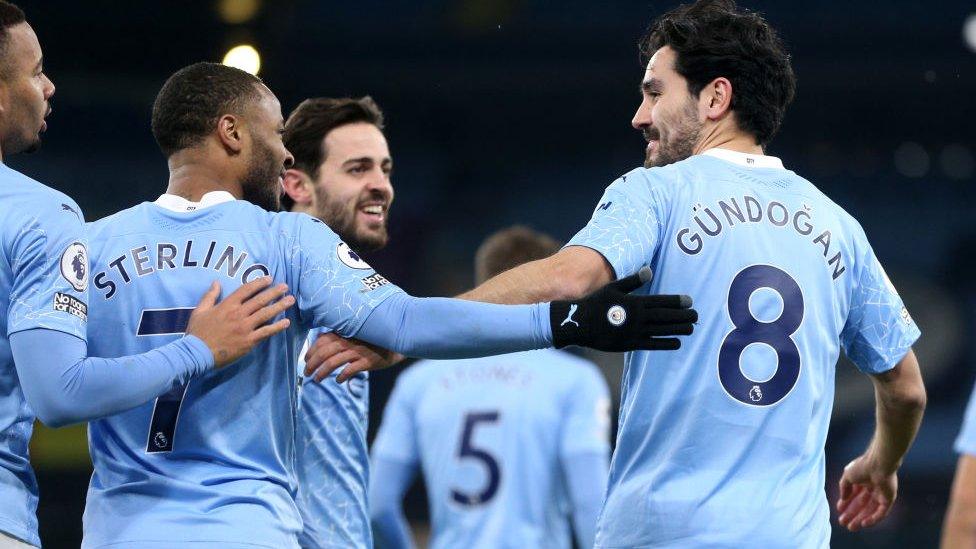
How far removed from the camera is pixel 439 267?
1452cm

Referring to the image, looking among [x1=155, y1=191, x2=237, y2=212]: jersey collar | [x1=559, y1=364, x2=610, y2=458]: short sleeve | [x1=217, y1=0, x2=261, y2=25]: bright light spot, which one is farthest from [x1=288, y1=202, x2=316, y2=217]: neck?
[x1=217, y1=0, x2=261, y2=25]: bright light spot

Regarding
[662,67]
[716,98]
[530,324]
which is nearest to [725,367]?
[530,324]

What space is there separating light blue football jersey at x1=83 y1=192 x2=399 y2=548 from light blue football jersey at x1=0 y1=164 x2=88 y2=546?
0.17 m

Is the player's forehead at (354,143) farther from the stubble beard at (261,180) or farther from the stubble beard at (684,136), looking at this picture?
the stubble beard at (684,136)

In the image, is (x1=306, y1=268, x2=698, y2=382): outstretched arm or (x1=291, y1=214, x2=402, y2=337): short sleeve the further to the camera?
(x1=291, y1=214, x2=402, y2=337): short sleeve

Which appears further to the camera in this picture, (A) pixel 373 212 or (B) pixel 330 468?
(A) pixel 373 212

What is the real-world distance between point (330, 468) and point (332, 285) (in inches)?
51.5

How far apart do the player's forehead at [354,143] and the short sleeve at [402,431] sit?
45.6 inches

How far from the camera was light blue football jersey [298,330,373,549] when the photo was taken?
13.8 feet

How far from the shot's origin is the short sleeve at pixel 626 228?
3137mm

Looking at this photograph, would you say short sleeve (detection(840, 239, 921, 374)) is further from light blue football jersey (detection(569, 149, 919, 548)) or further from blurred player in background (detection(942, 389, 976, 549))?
blurred player in background (detection(942, 389, 976, 549))

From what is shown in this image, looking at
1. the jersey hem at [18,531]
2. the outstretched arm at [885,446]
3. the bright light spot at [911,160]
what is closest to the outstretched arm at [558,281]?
the outstretched arm at [885,446]

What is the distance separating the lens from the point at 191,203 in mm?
3275

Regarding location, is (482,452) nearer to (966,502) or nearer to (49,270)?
(966,502)
